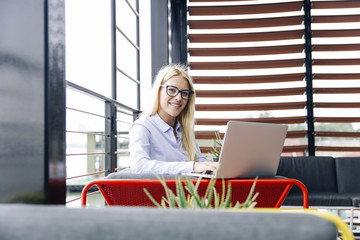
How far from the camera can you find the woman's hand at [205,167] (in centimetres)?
197

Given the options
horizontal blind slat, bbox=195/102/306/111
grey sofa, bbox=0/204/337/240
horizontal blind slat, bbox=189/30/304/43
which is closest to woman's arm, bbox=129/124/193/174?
grey sofa, bbox=0/204/337/240

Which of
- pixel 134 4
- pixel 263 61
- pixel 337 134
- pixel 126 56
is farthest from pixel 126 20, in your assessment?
pixel 337 134

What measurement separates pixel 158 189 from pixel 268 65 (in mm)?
3919

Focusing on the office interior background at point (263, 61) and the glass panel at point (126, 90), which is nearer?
the glass panel at point (126, 90)

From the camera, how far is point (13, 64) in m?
1.65

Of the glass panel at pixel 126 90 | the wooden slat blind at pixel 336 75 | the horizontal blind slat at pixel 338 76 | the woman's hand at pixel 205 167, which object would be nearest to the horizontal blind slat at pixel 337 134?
the wooden slat blind at pixel 336 75

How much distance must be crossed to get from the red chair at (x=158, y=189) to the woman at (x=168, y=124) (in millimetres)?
463

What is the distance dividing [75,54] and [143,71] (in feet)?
6.62

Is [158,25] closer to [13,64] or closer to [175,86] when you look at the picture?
[175,86]

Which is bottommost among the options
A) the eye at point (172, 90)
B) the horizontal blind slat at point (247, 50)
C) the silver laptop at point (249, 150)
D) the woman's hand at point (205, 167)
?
the woman's hand at point (205, 167)

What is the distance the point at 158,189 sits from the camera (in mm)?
1789

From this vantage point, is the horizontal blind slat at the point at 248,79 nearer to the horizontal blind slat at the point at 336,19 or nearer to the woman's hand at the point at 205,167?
the horizontal blind slat at the point at 336,19

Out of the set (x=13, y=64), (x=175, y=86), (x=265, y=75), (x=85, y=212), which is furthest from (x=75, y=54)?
(x=265, y=75)

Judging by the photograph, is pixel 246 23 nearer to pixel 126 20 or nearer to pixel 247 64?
pixel 247 64
